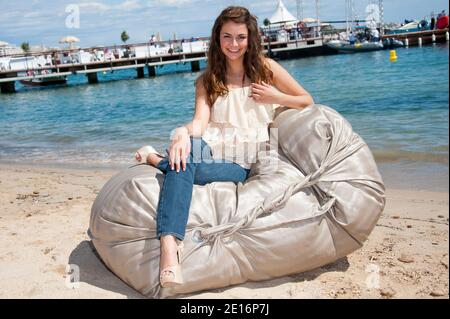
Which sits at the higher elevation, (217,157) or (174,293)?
(217,157)

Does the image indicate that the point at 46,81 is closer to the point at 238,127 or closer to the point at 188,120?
the point at 188,120

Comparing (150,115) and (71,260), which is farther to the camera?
(150,115)

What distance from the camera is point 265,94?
130 inches

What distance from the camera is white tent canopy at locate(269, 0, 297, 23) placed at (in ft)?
154

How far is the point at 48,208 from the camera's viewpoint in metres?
5.09

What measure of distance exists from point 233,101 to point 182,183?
0.84m

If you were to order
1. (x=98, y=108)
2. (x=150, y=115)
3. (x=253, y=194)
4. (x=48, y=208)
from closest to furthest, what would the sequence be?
(x=253, y=194), (x=48, y=208), (x=150, y=115), (x=98, y=108)

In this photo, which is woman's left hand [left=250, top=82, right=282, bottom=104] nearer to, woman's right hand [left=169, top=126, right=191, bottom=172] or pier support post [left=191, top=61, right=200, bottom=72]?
woman's right hand [left=169, top=126, right=191, bottom=172]


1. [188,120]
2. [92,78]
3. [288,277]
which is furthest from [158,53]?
[288,277]

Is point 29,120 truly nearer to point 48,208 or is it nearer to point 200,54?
point 48,208

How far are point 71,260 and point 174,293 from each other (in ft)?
3.46

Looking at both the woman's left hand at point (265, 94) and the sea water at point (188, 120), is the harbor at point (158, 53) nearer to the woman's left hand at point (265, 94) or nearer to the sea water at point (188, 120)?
the sea water at point (188, 120)

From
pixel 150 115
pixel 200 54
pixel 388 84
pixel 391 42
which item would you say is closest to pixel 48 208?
pixel 150 115
